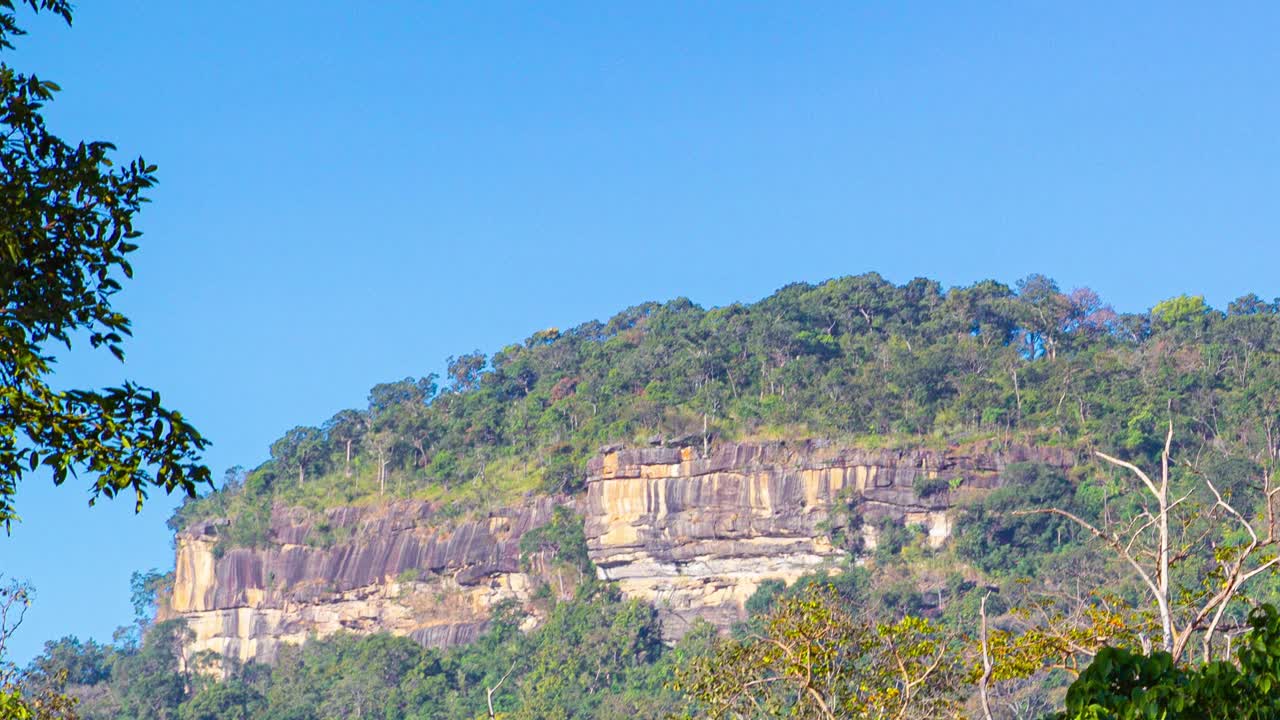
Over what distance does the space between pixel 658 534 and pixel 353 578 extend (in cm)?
1508

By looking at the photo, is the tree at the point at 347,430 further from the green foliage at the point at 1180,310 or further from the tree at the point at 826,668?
the tree at the point at 826,668

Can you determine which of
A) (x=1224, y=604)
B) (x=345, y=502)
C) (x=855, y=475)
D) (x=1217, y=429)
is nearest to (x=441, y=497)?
(x=345, y=502)

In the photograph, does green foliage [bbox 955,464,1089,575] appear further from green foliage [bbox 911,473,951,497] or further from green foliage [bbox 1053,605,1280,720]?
green foliage [bbox 1053,605,1280,720]

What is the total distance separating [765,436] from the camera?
6925cm

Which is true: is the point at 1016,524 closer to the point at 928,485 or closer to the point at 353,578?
the point at 928,485

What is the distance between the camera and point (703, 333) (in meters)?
78.1

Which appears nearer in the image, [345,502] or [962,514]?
[962,514]

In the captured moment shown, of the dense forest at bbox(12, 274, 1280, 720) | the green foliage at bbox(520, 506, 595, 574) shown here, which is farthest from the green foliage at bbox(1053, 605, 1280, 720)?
the green foliage at bbox(520, 506, 595, 574)

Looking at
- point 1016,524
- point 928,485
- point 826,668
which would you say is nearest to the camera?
point 826,668

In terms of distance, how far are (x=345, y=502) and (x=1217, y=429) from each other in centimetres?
3737

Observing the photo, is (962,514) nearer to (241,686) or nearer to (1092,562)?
(1092,562)

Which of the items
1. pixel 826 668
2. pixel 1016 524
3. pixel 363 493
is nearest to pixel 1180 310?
pixel 1016 524

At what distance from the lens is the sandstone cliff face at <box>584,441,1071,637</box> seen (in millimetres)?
66500

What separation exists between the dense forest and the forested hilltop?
0.40 ft
